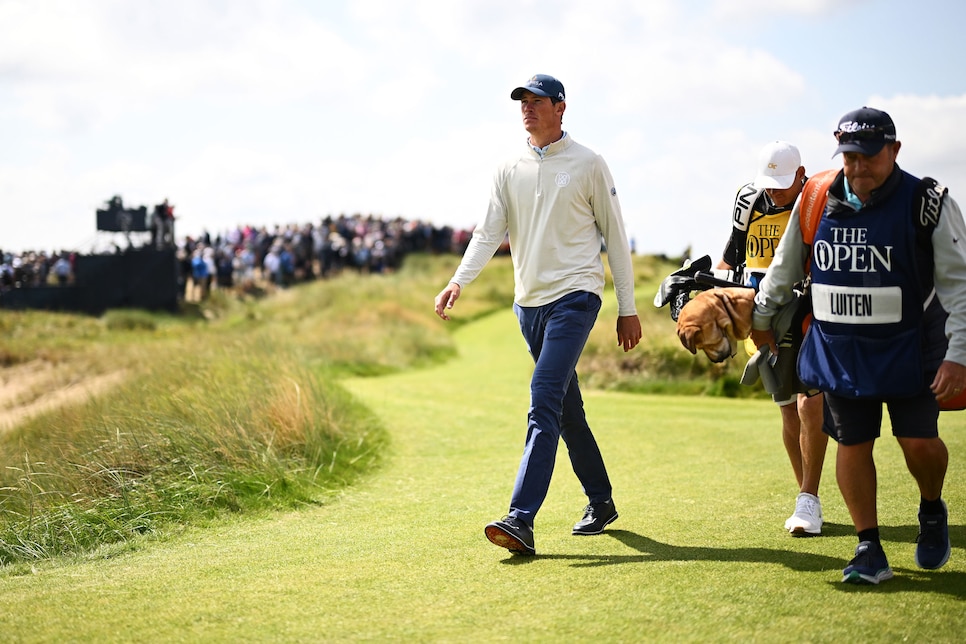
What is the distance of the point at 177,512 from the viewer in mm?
6738

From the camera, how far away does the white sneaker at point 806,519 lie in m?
5.34

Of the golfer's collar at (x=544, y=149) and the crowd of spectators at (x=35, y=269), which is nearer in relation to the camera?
the golfer's collar at (x=544, y=149)

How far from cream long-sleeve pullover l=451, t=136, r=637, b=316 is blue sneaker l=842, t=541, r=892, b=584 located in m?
1.69

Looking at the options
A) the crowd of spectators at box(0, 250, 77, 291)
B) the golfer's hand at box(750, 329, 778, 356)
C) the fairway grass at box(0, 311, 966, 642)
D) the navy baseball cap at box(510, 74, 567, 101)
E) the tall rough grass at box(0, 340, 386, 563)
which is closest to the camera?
the fairway grass at box(0, 311, 966, 642)

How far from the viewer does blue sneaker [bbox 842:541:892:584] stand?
4.27 metres

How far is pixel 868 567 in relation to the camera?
4.29 metres

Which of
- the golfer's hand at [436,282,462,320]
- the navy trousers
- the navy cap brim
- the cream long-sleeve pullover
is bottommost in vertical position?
the navy trousers

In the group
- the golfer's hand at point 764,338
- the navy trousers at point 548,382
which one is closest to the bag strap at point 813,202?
the golfer's hand at point 764,338

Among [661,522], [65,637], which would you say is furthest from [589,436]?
[65,637]

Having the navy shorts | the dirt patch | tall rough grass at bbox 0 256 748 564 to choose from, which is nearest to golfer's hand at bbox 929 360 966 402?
the navy shorts

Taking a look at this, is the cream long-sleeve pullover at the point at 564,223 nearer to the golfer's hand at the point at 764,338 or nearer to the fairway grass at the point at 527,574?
the golfer's hand at the point at 764,338

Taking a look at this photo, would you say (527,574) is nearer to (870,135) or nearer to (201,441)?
(870,135)

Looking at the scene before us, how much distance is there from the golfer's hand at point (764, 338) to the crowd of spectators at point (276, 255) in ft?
121

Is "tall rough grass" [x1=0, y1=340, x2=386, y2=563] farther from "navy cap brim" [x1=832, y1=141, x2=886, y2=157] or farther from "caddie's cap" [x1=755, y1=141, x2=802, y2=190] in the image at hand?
"navy cap brim" [x1=832, y1=141, x2=886, y2=157]
